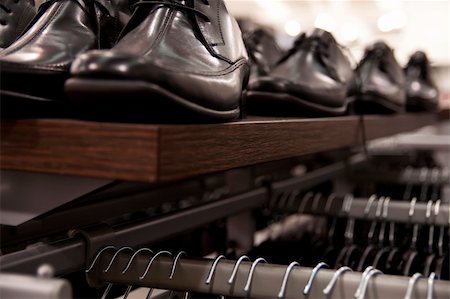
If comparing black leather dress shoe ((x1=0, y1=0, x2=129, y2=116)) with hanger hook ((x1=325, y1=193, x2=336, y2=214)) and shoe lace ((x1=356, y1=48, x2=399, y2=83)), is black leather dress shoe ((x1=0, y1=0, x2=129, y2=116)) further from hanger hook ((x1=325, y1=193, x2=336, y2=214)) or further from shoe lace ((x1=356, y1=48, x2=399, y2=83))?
shoe lace ((x1=356, y1=48, x2=399, y2=83))

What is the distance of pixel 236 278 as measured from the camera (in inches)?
22.3

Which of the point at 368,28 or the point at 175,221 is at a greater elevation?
the point at 368,28

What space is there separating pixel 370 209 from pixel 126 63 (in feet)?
2.39

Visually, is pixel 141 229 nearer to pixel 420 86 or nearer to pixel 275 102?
pixel 275 102

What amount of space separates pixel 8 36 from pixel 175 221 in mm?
378

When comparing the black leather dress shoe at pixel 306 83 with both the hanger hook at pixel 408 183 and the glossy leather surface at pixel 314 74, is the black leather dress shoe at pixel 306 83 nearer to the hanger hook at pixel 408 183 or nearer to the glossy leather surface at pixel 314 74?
the glossy leather surface at pixel 314 74

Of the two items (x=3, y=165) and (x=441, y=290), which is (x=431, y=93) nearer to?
(x=441, y=290)

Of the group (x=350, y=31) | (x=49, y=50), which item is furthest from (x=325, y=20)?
(x=49, y=50)

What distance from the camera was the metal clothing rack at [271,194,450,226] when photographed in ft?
3.28

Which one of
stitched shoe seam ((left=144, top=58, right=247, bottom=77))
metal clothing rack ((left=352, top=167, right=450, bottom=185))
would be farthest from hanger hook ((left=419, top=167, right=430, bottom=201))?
stitched shoe seam ((left=144, top=58, right=247, bottom=77))

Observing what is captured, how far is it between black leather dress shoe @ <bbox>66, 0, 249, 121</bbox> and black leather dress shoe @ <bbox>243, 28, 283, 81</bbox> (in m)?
0.36

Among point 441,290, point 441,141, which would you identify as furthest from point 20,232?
point 441,141

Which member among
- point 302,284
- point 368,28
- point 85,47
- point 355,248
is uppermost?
point 368,28

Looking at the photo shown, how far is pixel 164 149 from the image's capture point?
433mm
